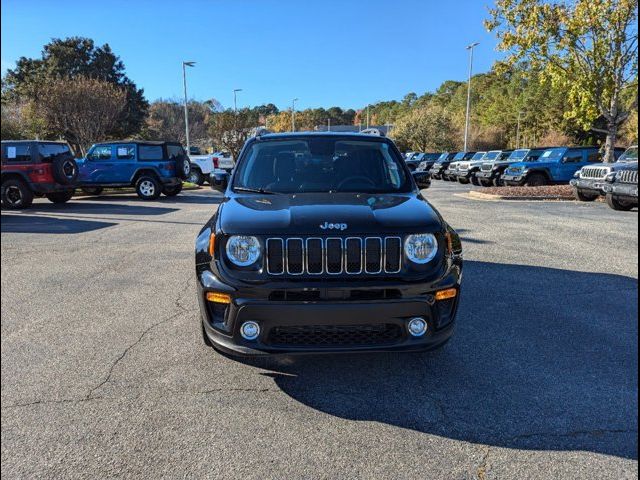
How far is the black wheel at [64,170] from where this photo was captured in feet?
39.5

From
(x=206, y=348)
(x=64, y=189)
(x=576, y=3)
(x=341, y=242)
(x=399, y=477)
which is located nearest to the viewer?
(x=399, y=477)

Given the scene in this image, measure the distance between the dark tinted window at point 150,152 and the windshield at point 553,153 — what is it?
50.4 feet

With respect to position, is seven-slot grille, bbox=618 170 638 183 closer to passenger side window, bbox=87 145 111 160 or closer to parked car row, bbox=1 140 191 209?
parked car row, bbox=1 140 191 209

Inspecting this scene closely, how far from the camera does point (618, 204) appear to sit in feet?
39.9

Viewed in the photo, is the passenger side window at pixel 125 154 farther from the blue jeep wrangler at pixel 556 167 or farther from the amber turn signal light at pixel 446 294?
the amber turn signal light at pixel 446 294

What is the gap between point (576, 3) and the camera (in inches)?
614

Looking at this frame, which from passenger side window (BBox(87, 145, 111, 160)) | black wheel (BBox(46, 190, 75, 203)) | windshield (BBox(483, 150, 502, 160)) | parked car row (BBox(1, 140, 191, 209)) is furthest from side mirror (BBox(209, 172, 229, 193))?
windshield (BBox(483, 150, 502, 160))

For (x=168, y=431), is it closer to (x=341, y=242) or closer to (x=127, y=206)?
(x=341, y=242)

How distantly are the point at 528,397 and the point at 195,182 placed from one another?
21.7m

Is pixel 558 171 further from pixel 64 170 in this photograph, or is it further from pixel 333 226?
pixel 333 226

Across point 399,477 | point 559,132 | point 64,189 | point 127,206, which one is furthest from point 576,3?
point 559,132

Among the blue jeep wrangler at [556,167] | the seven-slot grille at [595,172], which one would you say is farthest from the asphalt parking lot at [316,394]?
the blue jeep wrangler at [556,167]

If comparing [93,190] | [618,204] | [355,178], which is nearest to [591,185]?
[618,204]

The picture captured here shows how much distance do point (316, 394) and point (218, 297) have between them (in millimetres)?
900
